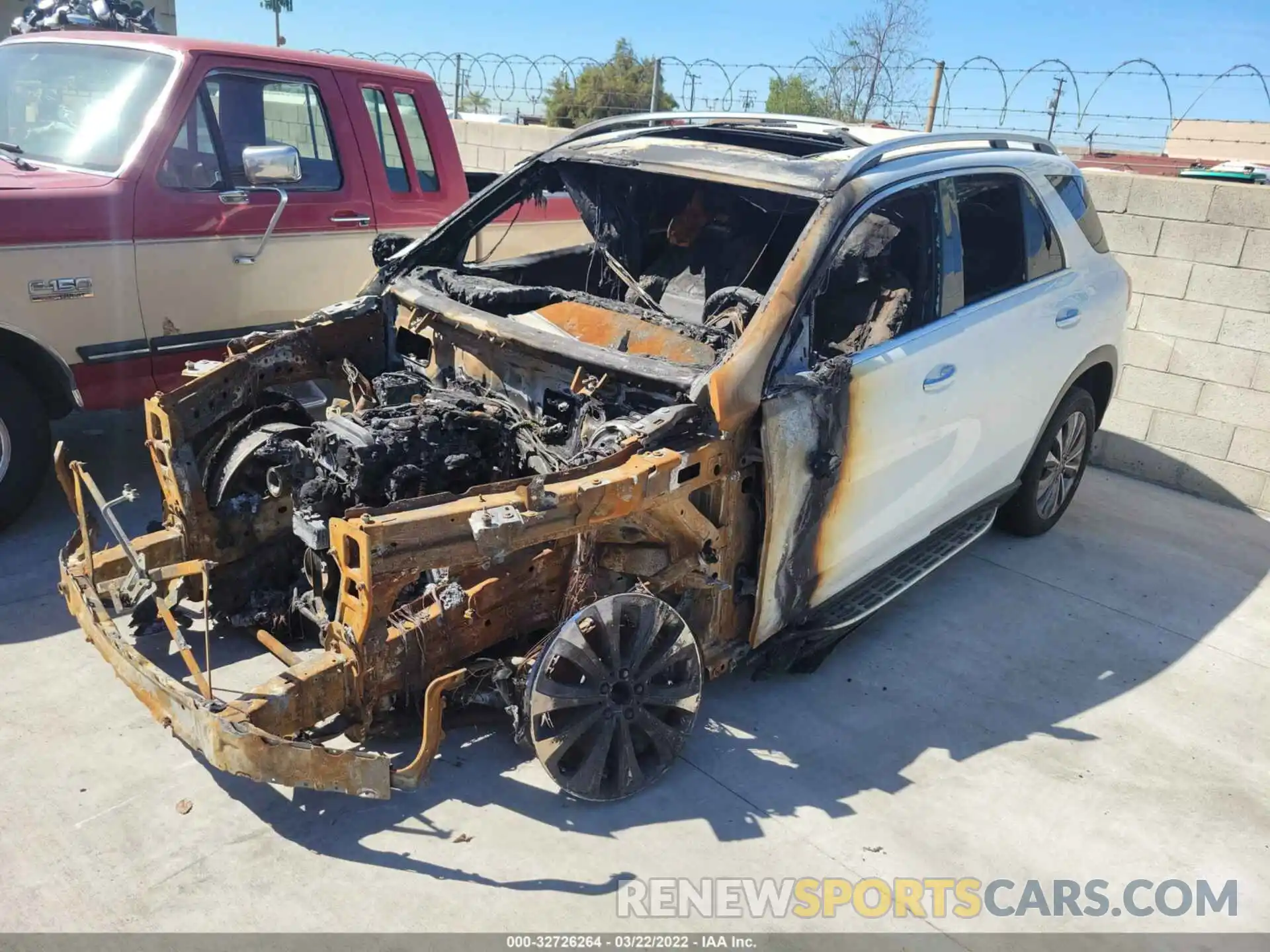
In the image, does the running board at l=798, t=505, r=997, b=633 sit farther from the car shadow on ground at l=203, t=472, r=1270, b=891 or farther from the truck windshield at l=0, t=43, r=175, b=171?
the truck windshield at l=0, t=43, r=175, b=171

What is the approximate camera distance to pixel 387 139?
5957 millimetres

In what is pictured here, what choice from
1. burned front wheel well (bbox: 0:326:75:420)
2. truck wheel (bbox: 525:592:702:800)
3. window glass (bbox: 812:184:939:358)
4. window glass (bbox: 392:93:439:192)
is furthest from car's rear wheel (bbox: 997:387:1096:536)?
burned front wheel well (bbox: 0:326:75:420)

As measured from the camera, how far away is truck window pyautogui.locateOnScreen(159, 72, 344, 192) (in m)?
4.98

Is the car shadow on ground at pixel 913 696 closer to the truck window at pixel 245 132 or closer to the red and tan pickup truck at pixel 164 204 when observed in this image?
→ the red and tan pickup truck at pixel 164 204

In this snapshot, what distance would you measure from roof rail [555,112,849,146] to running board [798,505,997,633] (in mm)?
1897

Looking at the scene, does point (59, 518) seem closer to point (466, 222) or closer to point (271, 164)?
point (271, 164)

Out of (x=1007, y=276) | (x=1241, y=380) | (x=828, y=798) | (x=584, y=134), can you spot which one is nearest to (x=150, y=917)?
(x=828, y=798)

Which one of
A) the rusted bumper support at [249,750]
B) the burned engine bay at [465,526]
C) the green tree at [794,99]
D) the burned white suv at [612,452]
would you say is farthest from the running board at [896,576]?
the green tree at [794,99]

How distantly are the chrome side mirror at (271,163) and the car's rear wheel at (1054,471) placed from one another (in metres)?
4.00

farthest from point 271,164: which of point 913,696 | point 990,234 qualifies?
point 913,696

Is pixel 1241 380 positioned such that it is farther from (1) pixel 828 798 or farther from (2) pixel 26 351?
(2) pixel 26 351

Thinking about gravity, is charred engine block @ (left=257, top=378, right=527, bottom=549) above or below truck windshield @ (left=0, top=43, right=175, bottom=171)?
below

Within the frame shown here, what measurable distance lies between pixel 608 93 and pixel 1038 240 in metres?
29.3

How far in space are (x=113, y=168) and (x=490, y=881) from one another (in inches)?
155
